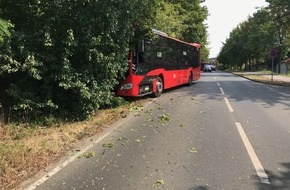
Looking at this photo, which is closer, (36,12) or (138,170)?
(138,170)

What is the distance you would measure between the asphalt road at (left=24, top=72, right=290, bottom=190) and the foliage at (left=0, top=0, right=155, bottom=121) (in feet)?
5.06

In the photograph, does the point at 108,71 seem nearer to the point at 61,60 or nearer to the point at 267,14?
the point at 61,60

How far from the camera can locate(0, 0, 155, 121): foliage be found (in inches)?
365

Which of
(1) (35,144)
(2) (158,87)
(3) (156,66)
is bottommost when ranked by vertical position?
(1) (35,144)

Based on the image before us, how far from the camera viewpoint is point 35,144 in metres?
7.34

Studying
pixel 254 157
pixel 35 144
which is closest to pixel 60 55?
pixel 35 144

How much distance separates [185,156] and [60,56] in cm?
462

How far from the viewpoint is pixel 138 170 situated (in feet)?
20.0

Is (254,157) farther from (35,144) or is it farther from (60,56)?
(60,56)

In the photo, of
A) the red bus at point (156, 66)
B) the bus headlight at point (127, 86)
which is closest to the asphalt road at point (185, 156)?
the bus headlight at point (127, 86)

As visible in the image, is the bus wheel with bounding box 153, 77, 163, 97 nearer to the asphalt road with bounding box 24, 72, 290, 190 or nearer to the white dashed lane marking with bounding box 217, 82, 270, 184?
the asphalt road with bounding box 24, 72, 290, 190

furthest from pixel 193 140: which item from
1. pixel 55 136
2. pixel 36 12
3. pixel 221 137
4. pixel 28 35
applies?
pixel 36 12

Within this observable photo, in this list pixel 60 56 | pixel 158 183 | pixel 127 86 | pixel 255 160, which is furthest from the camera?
pixel 127 86

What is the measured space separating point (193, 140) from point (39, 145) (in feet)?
11.0
